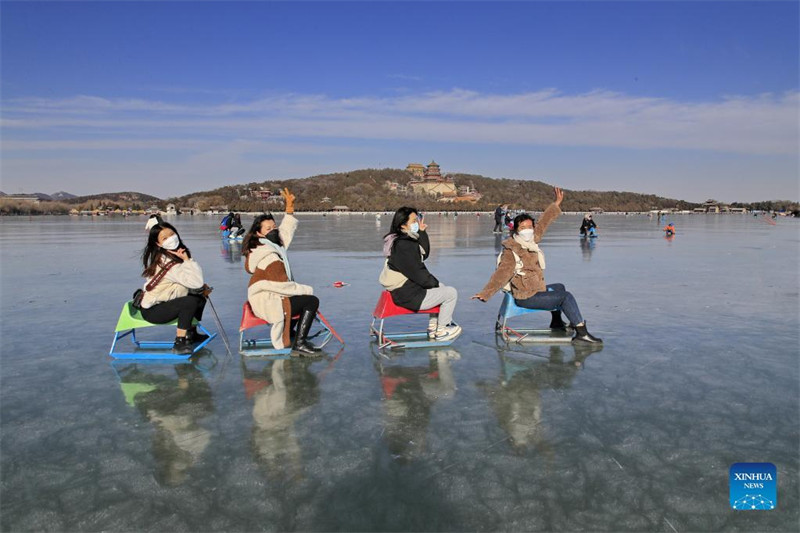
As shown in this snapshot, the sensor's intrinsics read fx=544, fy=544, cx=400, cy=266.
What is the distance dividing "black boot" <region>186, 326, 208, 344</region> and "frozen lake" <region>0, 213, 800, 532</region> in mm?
264

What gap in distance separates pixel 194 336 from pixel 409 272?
8.72ft

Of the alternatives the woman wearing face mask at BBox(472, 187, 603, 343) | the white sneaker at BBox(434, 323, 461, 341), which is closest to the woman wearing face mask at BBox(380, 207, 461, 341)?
the white sneaker at BBox(434, 323, 461, 341)

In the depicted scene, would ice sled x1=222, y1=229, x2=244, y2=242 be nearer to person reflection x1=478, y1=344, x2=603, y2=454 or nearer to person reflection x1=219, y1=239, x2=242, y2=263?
person reflection x1=219, y1=239, x2=242, y2=263

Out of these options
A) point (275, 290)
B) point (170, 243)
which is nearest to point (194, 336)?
point (170, 243)

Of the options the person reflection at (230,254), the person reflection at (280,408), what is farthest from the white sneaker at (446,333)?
the person reflection at (230,254)

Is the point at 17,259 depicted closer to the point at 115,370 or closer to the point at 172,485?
the point at 115,370

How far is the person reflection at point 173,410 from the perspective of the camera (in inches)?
141

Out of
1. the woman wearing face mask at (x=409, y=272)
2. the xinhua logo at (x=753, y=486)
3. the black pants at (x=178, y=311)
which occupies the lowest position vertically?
the xinhua logo at (x=753, y=486)

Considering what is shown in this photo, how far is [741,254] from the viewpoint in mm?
17453

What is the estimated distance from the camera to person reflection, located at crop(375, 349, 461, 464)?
12.5ft

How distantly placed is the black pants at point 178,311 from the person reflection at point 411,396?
2.21 metres

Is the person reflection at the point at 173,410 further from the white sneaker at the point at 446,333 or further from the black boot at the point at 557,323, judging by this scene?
the black boot at the point at 557,323

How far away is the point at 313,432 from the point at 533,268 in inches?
140

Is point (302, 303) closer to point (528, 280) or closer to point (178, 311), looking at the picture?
point (178, 311)
